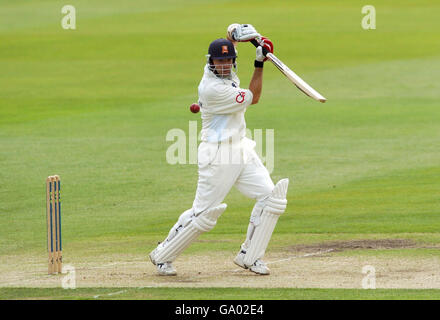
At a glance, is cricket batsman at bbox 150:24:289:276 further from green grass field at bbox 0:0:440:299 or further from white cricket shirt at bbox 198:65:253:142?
green grass field at bbox 0:0:440:299

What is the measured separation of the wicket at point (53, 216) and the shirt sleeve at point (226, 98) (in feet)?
5.36

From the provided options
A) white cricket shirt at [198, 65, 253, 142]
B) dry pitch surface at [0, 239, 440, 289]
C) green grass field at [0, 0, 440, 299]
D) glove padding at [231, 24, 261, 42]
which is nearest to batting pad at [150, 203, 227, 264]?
dry pitch surface at [0, 239, 440, 289]

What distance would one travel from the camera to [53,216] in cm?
898

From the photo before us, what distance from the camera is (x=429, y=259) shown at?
967 cm

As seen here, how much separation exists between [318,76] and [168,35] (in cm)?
922

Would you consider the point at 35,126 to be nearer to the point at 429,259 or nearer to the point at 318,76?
the point at 318,76

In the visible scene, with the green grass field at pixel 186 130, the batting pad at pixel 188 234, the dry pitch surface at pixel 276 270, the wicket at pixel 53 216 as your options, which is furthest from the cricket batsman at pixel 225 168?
the wicket at pixel 53 216

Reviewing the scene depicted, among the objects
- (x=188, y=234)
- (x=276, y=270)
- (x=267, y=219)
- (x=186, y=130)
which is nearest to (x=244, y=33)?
(x=267, y=219)

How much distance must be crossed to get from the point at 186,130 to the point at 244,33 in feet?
36.7

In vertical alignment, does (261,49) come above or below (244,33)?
below

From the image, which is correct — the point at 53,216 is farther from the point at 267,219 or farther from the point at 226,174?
the point at 267,219

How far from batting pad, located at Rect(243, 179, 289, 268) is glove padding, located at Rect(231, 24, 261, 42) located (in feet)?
4.61

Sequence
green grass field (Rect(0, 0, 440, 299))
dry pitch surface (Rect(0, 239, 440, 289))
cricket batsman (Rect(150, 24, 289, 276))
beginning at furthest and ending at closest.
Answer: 1. green grass field (Rect(0, 0, 440, 299))
2. cricket batsman (Rect(150, 24, 289, 276))
3. dry pitch surface (Rect(0, 239, 440, 289))

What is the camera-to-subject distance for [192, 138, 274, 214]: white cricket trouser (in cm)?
894
